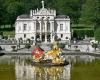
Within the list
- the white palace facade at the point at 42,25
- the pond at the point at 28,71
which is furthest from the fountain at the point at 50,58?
the white palace facade at the point at 42,25

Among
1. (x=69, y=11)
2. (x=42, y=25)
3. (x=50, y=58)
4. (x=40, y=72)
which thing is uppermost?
(x=69, y=11)

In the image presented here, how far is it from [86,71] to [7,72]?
6.75 meters

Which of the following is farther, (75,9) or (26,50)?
(75,9)

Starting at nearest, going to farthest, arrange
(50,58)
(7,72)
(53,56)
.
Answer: (7,72), (53,56), (50,58)

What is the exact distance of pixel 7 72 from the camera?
128 ft

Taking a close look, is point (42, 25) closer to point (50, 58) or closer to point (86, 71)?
point (50, 58)

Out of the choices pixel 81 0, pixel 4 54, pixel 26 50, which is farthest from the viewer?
pixel 81 0

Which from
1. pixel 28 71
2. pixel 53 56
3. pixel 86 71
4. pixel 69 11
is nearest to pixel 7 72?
pixel 28 71

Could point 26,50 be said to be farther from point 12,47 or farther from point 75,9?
point 75,9

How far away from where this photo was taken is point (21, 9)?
8700 cm

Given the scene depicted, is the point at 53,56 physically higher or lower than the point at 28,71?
higher

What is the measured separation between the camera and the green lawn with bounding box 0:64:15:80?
Answer: 1412 inches

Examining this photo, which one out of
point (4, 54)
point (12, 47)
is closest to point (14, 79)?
point (4, 54)

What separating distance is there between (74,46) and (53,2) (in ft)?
126
